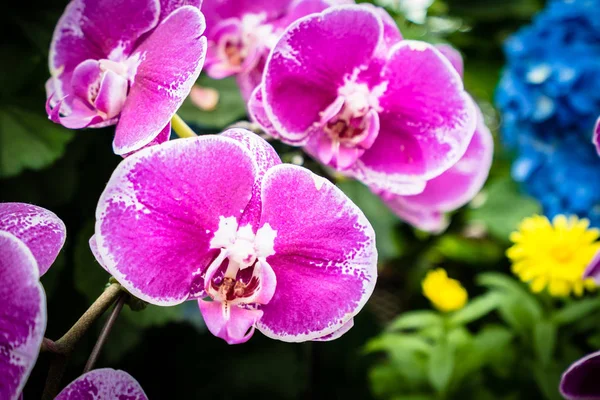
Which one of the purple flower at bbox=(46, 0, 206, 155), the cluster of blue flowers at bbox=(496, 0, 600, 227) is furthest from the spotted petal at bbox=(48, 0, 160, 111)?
the cluster of blue flowers at bbox=(496, 0, 600, 227)

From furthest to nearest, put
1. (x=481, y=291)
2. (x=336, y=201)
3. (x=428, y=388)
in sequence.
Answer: (x=481, y=291), (x=428, y=388), (x=336, y=201)

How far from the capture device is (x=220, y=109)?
0.59 metres

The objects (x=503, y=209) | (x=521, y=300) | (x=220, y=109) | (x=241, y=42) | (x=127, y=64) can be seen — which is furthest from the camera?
(x=503, y=209)

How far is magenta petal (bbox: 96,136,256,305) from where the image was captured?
0.21 m

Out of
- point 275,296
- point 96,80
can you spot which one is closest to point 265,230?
point 275,296

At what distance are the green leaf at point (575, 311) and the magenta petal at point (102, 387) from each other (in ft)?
1.98

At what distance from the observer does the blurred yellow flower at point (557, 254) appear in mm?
628

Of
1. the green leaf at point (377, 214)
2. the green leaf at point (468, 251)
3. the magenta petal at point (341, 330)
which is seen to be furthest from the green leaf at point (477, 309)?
the magenta petal at point (341, 330)

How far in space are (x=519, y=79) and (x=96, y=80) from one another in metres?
0.79

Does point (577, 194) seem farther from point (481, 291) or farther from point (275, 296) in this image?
point (275, 296)

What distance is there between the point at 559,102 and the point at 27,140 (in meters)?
0.75

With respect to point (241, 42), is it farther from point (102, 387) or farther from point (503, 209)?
point (503, 209)

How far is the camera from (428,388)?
0.71 metres

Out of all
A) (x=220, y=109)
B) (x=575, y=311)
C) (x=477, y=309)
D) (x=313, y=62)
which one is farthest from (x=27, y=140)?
(x=575, y=311)
